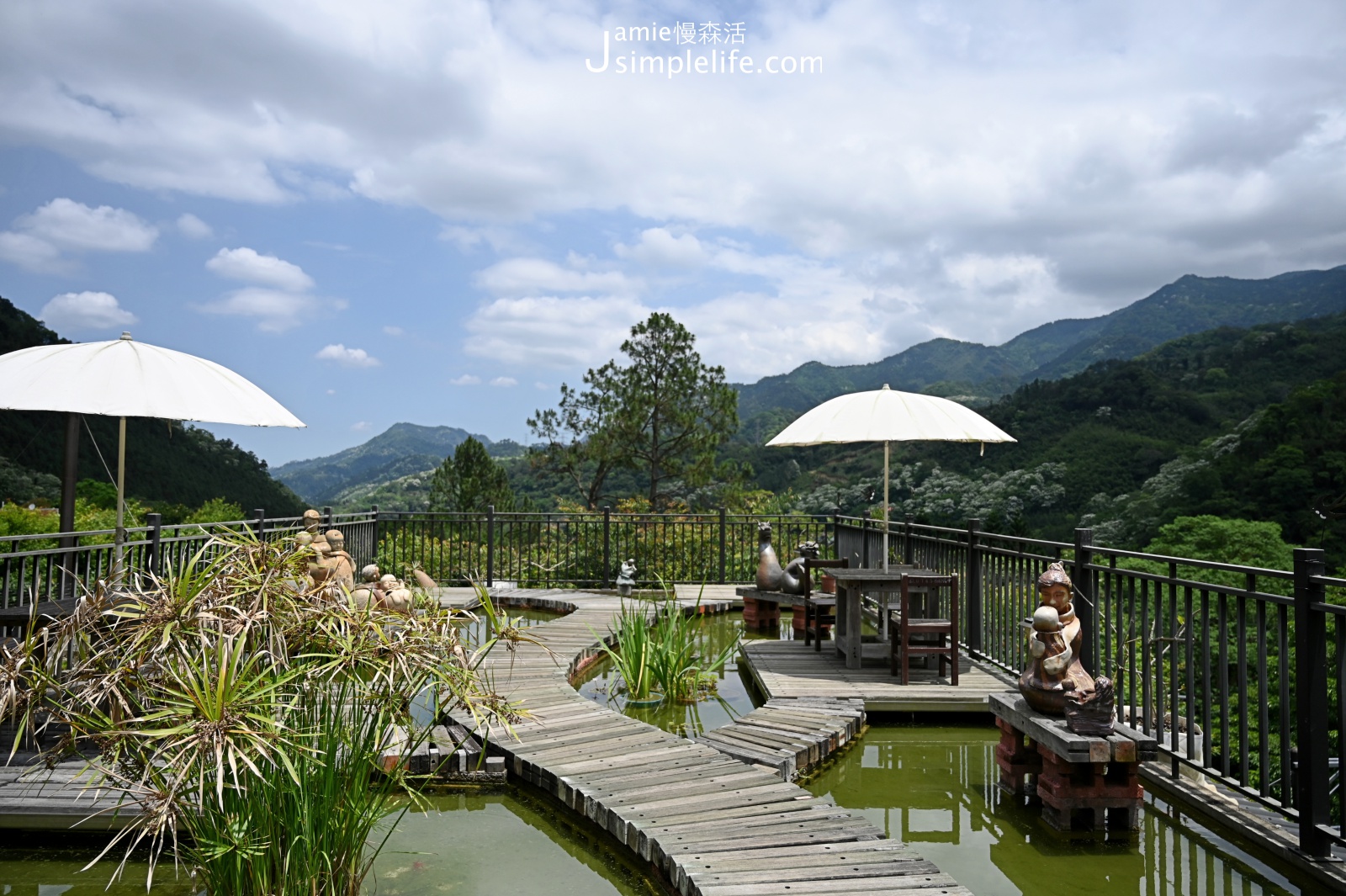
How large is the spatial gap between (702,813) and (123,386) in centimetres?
382

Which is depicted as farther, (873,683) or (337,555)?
(337,555)

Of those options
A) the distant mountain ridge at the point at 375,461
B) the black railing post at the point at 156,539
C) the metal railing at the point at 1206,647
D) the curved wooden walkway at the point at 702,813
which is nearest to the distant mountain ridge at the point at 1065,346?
the distant mountain ridge at the point at 375,461

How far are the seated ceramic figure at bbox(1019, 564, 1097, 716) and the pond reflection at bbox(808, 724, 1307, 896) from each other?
547mm

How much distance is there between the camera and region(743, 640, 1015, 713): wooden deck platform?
530cm

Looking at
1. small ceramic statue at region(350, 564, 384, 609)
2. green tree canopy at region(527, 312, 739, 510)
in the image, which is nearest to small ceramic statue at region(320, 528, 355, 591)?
small ceramic statue at region(350, 564, 384, 609)

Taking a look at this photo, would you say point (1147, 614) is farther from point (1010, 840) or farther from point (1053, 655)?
point (1010, 840)

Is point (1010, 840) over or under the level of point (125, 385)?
under

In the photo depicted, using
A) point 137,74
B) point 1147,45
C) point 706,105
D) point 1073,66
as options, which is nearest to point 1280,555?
point 1147,45

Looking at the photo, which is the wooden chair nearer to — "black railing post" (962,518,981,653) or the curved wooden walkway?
"black railing post" (962,518,981,653)

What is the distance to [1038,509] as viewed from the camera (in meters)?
30.7

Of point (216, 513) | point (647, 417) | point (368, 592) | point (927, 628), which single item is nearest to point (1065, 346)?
point (647, 417)

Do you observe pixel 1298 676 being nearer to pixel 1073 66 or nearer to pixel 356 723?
pixel 356 723

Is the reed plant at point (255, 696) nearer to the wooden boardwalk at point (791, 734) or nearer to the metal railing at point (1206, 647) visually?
the wooden boardwalk at point (791, 734)

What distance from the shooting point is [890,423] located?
6.38m
